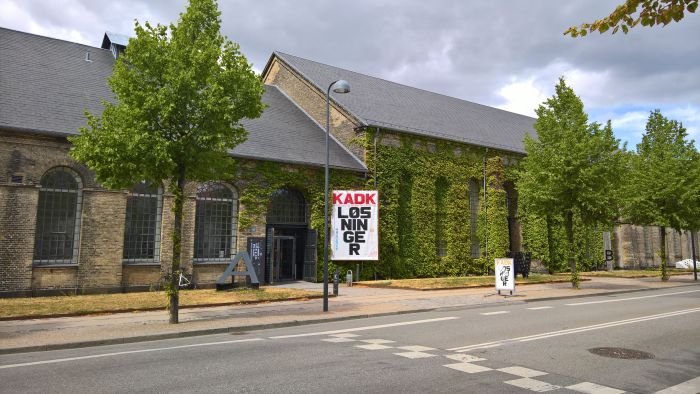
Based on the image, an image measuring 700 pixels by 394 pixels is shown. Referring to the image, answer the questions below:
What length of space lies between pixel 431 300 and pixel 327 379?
11.2 meters

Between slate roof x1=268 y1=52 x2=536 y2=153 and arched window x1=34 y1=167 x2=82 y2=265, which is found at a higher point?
slate roof x1=268 y1=52 x2=536 y2=153

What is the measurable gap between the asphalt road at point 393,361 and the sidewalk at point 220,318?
1.85ft

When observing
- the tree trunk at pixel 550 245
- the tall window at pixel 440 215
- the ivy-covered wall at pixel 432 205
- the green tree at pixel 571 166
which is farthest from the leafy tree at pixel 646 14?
the tree trunk at pixel 550 245

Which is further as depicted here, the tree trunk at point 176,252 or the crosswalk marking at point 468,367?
the tree trunk at point 176,252

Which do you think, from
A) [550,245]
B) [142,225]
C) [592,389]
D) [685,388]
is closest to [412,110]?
[550,245]

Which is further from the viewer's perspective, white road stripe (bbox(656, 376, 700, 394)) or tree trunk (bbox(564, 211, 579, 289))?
tree trunk (bbox(564, 211, 579, 289))

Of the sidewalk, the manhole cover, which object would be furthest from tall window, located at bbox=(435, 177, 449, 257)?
the manhole cover

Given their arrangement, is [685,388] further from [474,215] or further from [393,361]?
[474,215]

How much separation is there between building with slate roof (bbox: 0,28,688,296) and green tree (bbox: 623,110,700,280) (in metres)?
7.35

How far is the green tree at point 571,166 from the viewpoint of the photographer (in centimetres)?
2114

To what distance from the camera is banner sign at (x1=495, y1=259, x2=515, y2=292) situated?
1862 cm

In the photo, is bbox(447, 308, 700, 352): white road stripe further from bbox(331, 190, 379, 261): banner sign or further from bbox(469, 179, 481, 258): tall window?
bbox(469, 179, 481, 258): tall window

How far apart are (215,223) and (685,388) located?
18202 mm

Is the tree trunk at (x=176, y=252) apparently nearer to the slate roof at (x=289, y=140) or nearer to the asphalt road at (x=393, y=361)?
the asphalt road at (x=393, y=361)
